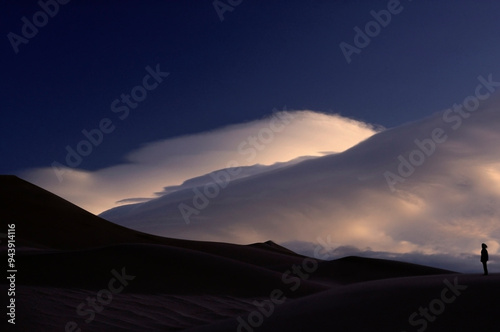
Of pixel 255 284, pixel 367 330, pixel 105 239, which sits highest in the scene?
pixel 105 239

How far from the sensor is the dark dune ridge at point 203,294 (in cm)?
1445

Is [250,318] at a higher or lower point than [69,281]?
lower

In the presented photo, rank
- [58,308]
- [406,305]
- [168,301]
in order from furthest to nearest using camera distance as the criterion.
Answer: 1. [168,301]
2. [58,308]
3. [406,305]

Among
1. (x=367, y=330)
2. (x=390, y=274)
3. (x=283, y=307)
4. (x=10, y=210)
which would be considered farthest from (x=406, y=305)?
(x=10, y=210)

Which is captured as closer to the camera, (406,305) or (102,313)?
(406,305)

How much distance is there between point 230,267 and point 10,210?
29.9m

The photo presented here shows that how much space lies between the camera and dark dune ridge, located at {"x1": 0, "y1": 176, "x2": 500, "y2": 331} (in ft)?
47.4

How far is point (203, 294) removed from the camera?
23.3 m

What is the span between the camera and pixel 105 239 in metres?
49.6

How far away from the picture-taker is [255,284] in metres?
25.8

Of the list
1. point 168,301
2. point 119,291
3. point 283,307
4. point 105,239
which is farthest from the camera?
point 105,239

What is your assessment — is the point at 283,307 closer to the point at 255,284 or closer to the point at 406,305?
the point at 406,305

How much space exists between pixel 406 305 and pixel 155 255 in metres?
15.5

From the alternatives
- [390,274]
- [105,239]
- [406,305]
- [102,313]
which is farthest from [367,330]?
[105,239]
